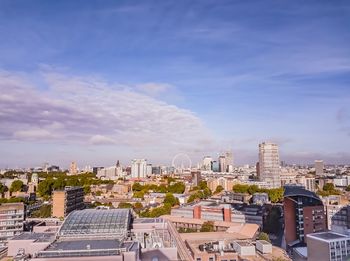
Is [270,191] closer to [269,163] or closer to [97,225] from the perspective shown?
[269,163]

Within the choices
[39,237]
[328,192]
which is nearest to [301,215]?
[39,237]

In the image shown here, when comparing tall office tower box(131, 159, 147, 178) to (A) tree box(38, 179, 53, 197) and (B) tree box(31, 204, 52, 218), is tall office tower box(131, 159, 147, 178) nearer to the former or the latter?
(A) tree box(38, 179, 53, 197)

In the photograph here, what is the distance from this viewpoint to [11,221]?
736 inches

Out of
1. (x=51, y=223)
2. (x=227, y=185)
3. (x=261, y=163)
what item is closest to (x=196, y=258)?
(x=51, y=223)

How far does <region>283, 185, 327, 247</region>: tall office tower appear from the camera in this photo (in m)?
17.5

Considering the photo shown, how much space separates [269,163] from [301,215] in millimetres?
33654

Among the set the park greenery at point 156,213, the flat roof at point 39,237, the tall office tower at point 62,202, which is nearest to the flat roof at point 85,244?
the flat roof at point 39,237

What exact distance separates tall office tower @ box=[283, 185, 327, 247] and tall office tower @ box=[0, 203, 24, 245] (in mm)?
13892

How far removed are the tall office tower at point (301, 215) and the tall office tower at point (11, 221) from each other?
13.9m

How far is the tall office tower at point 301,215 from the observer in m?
17.5

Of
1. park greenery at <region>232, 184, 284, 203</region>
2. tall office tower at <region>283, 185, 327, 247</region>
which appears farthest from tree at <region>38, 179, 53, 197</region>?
tall office tower at <region>283, 185, 327, 247</region>

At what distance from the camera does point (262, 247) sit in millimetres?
16703

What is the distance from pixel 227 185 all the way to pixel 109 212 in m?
31.4

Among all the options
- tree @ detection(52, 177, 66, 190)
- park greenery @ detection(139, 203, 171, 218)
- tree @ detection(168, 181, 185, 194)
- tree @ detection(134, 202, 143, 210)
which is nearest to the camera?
park greenery @ detection(139, 203, 171, 218)
